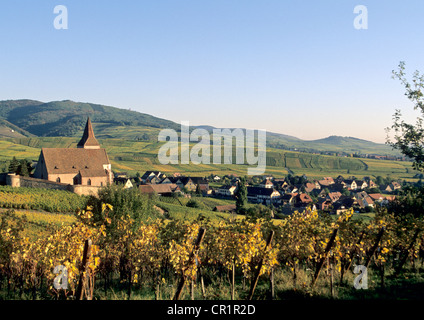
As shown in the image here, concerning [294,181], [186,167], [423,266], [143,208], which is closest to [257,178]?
[294,181]

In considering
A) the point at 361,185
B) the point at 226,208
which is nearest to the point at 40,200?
the point at 226,208

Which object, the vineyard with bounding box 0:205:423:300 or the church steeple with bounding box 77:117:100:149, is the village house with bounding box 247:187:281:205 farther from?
the vineyard with bounding box 0:205:423:300

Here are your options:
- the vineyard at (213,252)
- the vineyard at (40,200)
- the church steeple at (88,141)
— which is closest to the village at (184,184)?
the church steeple at (88,141)

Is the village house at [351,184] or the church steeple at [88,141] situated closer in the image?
the church steeple at [88,141]

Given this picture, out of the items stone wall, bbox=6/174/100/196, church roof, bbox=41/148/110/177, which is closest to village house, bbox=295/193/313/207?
church roof, bbox=41/148/110/177

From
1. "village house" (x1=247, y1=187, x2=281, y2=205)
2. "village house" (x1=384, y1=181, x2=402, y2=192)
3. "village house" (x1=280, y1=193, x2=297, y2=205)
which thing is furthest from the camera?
"village house" (x1=384, y1=181, x2=402, y2=192)

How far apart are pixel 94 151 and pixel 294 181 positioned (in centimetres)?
9464

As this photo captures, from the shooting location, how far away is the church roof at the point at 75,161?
2490 inches

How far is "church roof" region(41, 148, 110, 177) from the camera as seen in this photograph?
63250mm

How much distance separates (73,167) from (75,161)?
57.1 inches

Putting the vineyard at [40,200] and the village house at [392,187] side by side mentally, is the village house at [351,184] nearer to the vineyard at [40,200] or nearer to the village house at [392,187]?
the village house at [392,187]

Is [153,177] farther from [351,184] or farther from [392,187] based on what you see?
[392,187]

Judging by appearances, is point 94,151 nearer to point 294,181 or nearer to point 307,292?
point 307,292

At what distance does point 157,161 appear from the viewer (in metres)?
181
